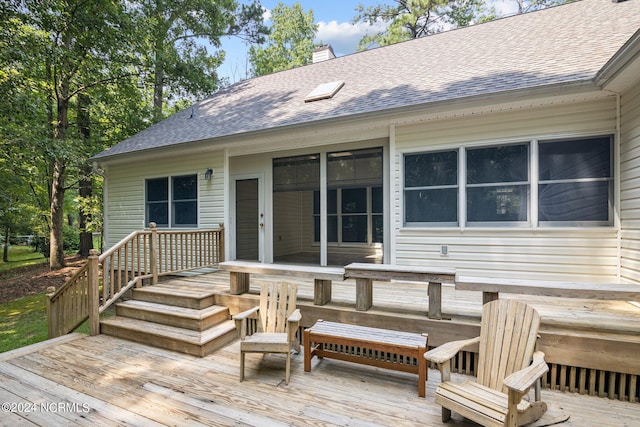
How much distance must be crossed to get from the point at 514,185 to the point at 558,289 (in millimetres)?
2073

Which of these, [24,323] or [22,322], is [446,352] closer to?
[24,323]

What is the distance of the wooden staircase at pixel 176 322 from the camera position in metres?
3.68

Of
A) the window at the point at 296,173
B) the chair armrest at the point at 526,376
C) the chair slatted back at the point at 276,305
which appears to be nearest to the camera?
the chair armrest at the point at 526,376

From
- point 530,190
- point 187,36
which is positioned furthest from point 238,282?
point 187,36

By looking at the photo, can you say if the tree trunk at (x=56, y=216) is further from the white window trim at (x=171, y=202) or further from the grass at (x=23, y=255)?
the grass at (x=23, y=255)

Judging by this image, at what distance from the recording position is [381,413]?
2422mm

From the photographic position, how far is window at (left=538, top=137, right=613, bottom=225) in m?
3.95

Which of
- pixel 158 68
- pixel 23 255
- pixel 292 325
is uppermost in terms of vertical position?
pixel 158 68

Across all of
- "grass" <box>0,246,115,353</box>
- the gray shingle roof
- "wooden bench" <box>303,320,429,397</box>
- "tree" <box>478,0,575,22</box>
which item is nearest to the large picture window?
the gray shingle roof

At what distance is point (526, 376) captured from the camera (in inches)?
78.0

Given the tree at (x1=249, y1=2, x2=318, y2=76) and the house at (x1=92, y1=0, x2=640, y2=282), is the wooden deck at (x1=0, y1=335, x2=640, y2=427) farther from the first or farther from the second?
the tree at (x1=249, y1=2, x2=318, y2=76)

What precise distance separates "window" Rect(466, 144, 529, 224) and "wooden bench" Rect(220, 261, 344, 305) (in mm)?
2471

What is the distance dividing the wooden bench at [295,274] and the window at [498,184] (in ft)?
8.11

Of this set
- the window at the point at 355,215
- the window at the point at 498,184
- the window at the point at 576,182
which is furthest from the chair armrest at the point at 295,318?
the window at the point at 355,215
